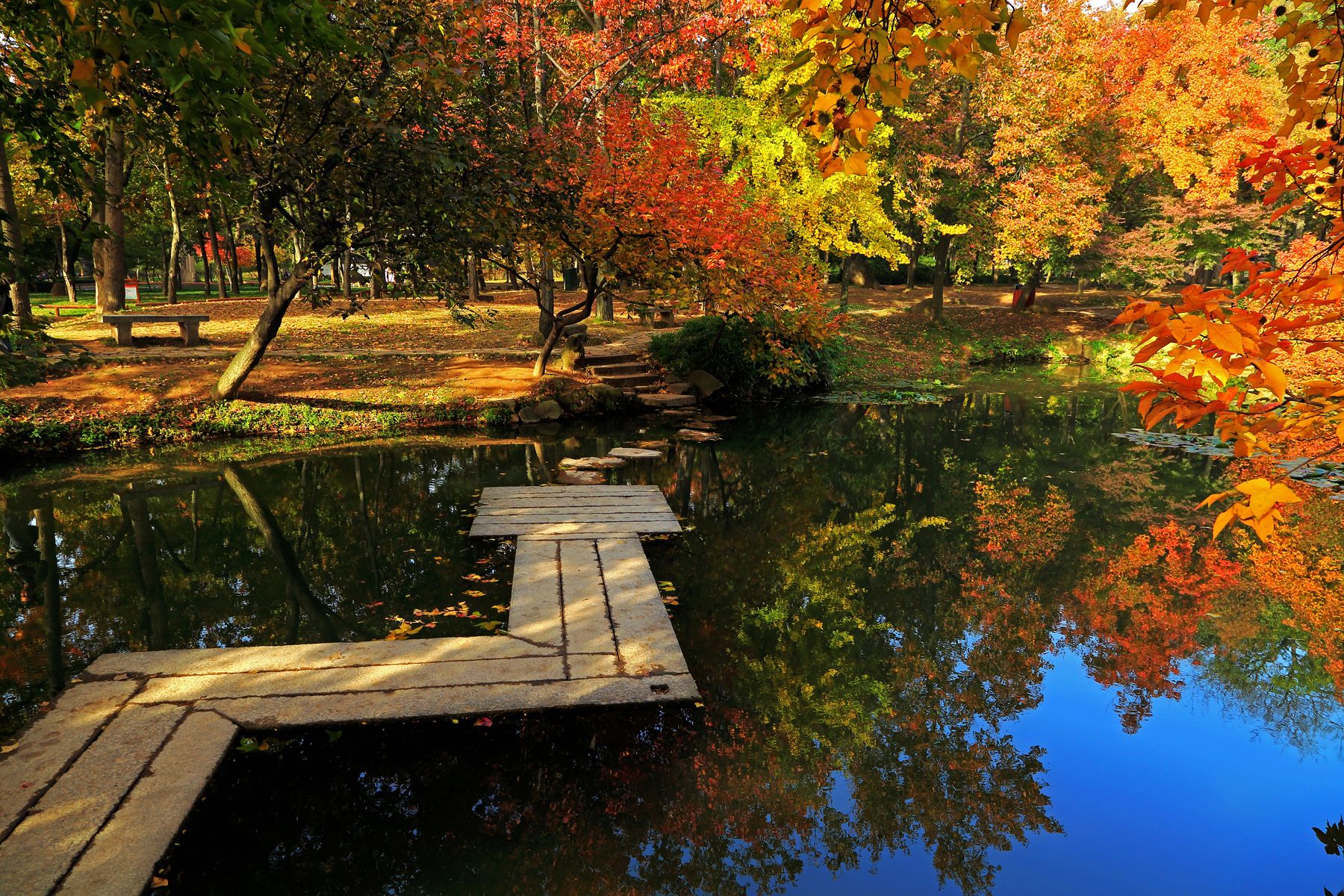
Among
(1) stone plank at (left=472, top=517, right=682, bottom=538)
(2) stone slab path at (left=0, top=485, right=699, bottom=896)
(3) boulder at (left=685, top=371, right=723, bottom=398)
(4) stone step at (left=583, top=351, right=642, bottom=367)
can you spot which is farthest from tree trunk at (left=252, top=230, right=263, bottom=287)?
(2) stone slab path at (left=0, top=485, right=699, bottom=896)

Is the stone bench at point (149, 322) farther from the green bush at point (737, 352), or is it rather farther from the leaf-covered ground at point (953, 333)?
the leaf-covered ground at point (953, 333)

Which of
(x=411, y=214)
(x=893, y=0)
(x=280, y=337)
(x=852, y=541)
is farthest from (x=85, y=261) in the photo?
(x=893, y=0)

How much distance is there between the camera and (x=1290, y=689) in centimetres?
548

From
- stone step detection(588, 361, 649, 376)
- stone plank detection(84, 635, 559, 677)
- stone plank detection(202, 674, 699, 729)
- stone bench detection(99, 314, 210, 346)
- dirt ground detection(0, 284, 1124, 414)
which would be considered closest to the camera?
stone plank detection(202, 674, 699, 729)

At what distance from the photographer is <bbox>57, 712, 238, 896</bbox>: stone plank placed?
3.25 meters

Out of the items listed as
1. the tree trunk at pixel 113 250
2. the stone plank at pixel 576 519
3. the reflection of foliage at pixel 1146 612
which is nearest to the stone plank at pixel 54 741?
the stone plank at pixel 576 519

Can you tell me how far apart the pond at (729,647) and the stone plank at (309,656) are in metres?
0.33

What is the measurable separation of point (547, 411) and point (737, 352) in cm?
437

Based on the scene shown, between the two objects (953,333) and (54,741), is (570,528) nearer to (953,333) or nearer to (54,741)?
(54,741)

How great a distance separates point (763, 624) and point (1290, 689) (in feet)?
A: 11.9

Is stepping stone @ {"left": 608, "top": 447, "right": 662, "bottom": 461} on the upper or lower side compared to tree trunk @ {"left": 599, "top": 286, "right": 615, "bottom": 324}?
lower

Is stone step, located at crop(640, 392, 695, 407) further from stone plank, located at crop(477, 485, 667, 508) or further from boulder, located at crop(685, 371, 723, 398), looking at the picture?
stone plank, located at crop(477, 485, 667, 508)

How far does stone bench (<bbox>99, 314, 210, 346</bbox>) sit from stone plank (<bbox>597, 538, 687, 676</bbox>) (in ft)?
41.8

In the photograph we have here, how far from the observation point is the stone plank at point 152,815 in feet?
10.6
